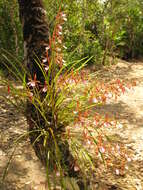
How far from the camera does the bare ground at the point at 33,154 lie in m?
2.51

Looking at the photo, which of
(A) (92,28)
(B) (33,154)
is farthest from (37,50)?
(A) (92,28)

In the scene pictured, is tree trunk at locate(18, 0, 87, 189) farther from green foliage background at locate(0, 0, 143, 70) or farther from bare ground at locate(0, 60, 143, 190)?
green foliage background at locate(0, 0, 143, 70)

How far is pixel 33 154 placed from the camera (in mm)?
2906

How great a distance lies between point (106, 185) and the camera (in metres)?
2.52

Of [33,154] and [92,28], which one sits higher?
[92,28]

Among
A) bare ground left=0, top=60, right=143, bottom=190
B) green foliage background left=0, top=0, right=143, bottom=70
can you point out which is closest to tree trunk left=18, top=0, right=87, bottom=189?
bare ground left=0, top=60, right=143, bottom=190

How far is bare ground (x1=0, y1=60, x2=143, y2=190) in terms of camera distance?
8.23 ft

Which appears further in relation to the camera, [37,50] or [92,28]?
[92,28]

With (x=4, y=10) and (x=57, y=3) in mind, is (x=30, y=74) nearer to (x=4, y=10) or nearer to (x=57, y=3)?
(x=4, y=10)

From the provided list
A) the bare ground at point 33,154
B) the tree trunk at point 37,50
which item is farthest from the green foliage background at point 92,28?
the tree trunk at point 37,50

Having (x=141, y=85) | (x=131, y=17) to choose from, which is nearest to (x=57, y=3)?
(x=141, y=85)

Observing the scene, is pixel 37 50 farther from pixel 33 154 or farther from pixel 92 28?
pixel 92 28

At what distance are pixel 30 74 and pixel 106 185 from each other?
1338 mm

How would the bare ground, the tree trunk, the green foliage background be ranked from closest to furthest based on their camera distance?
the tree trunk, the bare ground, the green foliage background
